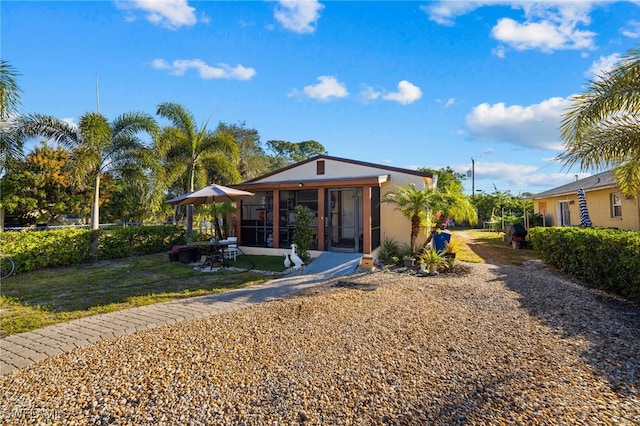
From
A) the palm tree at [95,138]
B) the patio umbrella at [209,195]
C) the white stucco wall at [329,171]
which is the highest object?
the palm tree at [95,138]

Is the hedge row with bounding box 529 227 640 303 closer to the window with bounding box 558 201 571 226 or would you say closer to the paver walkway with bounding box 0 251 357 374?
the paver walkway with bounding box 0 251 357 374

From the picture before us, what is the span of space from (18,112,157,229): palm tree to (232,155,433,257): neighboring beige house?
560cm

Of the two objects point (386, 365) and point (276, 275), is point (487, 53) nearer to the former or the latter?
point (276, 275)

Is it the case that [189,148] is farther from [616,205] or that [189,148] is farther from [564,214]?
[564,214]

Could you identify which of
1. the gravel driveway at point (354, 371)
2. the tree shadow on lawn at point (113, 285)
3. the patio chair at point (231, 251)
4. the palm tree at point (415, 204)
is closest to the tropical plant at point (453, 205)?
the palm tree at point (415, 204)

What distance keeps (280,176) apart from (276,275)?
5.76 metres

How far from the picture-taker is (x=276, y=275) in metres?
9.88

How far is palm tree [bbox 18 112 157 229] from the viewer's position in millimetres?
12906

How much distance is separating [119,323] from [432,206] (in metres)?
8.97

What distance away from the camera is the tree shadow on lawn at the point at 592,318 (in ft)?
12.9

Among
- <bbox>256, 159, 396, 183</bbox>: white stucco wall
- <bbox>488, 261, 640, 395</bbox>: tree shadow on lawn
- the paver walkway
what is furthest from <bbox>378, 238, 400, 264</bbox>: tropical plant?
the paver walkway

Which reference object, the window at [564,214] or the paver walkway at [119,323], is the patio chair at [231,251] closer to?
the paver walkway at [119,323]

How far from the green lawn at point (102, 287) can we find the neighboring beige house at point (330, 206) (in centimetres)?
201

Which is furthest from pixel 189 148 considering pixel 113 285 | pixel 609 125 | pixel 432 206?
pixel 609 125
